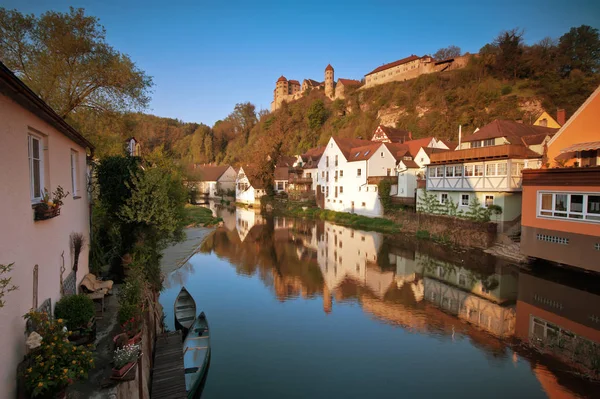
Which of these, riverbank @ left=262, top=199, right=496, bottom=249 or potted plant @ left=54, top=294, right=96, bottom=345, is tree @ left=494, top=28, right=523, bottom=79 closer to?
riverbank @ left=262, top=199, right=496, bottom=249

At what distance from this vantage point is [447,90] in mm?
62719

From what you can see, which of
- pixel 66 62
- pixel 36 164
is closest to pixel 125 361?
pixel 36 164

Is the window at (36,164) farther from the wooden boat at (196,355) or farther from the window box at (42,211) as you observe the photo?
the wooden boat at (196,355)

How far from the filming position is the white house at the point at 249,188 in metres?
58.8

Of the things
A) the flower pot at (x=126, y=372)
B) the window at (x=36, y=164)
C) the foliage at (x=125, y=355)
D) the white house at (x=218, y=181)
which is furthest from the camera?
the white house at (x=218, y=181)

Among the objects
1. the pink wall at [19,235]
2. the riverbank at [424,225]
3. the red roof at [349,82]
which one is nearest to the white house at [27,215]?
the pink wall at [19,235]

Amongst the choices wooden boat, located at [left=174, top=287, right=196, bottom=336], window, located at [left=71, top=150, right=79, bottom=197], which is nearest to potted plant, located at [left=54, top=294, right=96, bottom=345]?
window, located at [left=71, top=150, right=79, bottom=197]

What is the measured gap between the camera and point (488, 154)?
81.5ft

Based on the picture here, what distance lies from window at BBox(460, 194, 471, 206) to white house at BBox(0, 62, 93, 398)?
1074 inches

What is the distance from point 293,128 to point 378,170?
165 feet

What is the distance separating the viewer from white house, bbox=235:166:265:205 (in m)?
58.8

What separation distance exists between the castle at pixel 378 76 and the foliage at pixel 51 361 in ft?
269

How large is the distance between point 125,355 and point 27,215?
9.71 feet

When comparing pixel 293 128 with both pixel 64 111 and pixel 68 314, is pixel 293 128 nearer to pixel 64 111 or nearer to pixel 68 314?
pixel 64 111
